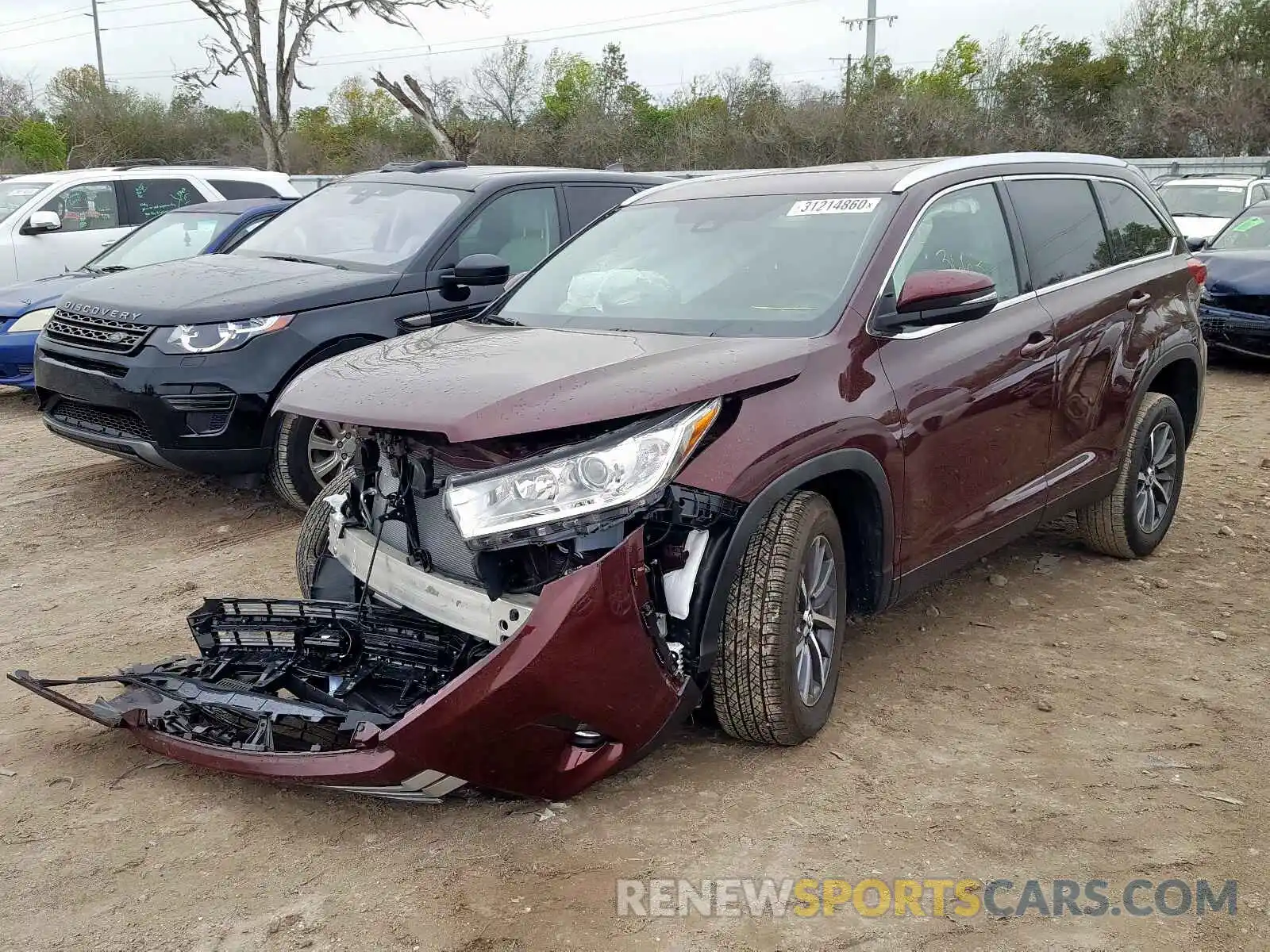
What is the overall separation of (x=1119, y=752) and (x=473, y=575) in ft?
6.77

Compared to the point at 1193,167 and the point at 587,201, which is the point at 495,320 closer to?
the point at 587,201

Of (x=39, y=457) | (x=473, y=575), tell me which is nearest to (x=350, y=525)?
(x=473, y=575)

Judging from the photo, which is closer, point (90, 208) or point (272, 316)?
point (272, 316)

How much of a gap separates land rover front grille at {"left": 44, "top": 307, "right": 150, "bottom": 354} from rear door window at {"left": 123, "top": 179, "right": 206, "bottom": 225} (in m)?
5.86

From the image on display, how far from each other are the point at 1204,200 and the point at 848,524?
45.5 ft

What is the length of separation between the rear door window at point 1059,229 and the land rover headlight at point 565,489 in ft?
7.25

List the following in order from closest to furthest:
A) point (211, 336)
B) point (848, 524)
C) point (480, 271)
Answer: point (848, 524)
point (480, 271)
point (211, 336)

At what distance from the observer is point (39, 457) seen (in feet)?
24.8

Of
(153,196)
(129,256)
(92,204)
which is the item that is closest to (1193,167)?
(153,196)

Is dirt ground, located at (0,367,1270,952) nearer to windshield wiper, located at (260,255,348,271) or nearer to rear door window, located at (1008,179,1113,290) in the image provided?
rear door window, located at (1008,179,1113,290)

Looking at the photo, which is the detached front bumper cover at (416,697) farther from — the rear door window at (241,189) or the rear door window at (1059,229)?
the rear door window at (241,189)

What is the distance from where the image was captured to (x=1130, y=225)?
5.10 m

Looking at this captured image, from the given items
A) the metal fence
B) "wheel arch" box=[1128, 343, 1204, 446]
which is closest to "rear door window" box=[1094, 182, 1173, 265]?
"wheel arch" box=[1128, 343, 1204, 446]

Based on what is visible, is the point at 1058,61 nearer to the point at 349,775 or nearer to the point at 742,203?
the point at 742,203
